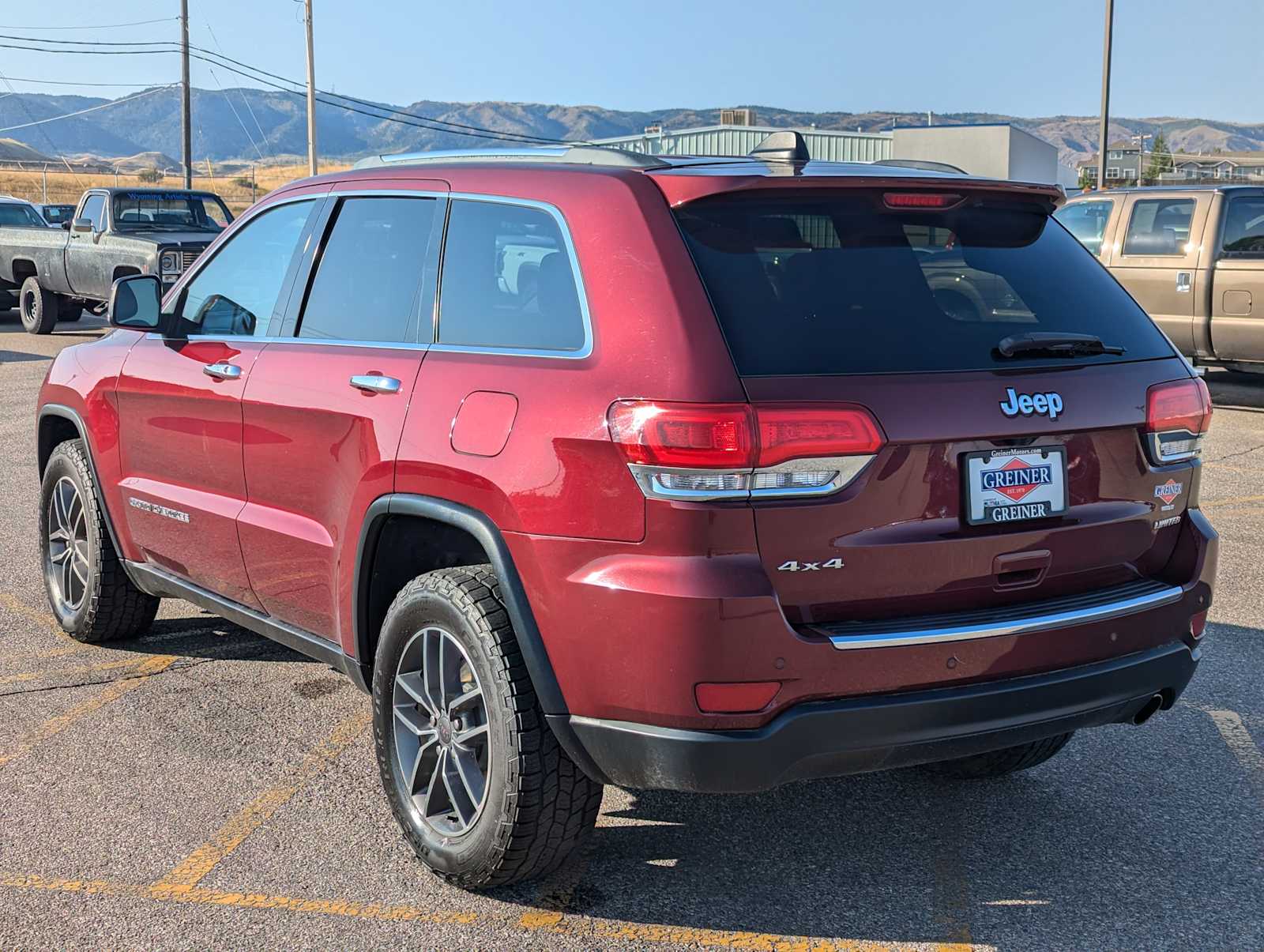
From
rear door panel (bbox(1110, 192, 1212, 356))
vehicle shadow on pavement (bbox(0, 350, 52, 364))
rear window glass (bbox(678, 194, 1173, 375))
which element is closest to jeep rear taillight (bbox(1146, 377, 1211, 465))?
rear window glass (bbox(678, 194, 1173, 375))

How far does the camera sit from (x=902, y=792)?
4.16 meters

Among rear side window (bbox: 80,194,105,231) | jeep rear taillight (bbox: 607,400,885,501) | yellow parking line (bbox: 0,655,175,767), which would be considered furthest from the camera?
rear side window (bbox: 80,194,105,231)

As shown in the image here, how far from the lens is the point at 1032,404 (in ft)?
10.3

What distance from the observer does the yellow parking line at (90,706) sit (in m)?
4.49

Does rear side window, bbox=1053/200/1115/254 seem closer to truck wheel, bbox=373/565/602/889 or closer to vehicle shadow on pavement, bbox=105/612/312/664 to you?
vehicle shadow on pavement, bbox=105/612/312/664

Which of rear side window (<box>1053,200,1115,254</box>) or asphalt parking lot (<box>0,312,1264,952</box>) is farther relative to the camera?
rear side window (<box>1053,200,1115,254</box>)

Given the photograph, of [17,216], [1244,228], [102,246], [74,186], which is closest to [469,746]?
[1244,228]

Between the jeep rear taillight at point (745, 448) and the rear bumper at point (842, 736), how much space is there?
0.51 metres

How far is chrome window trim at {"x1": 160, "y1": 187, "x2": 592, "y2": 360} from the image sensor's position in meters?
3.18

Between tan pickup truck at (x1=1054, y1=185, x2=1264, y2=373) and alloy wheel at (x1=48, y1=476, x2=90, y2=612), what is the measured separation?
388 inches

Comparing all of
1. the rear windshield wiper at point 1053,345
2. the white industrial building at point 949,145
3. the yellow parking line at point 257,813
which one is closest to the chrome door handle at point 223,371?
the yellow parking line at point 257,813

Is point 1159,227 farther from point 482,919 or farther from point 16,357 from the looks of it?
point 16,357

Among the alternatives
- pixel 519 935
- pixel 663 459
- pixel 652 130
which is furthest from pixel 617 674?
pixel 652 130

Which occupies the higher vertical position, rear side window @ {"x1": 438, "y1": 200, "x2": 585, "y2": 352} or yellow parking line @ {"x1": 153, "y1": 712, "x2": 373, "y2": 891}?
rear side window @ {"x1": 438, "y1": 200, "x2": 585, "y2": 352}
